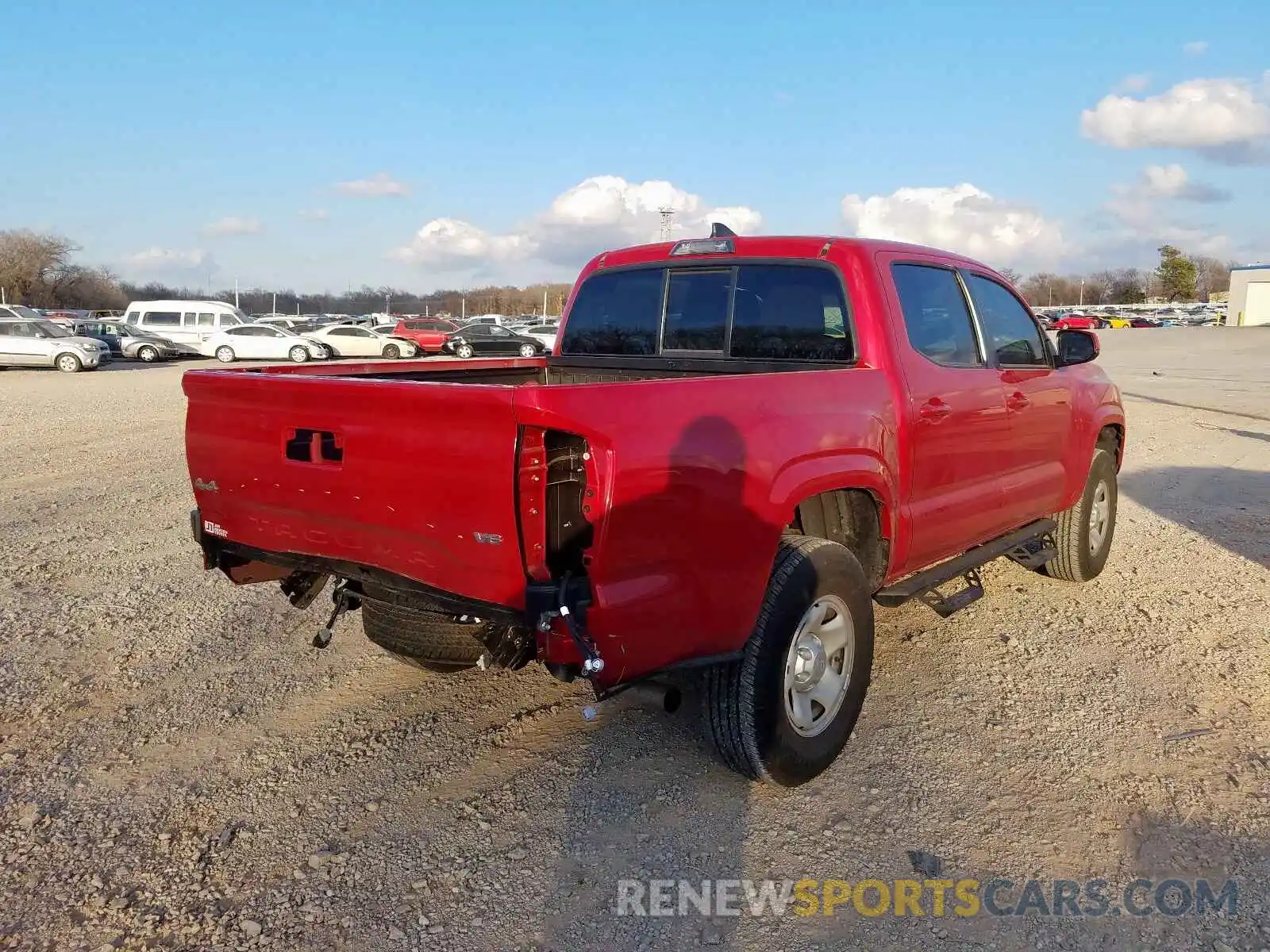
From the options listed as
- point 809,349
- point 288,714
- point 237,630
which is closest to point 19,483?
point 237,630

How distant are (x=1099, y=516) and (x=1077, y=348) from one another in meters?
1.51

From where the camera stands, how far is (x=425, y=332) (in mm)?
41688

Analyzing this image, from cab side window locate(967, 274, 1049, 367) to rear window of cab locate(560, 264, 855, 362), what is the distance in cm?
110

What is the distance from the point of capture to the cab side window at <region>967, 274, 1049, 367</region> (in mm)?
5004

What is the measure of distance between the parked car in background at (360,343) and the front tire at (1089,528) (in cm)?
3476

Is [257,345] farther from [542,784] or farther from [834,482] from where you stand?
[834,482]

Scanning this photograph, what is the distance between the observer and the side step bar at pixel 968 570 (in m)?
4.36

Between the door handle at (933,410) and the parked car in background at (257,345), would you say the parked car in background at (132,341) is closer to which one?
the parked car in background at (257,345)

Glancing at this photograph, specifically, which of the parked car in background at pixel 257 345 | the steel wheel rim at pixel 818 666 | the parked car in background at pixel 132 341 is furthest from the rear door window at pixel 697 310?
the parked car in background at pixel 132 341

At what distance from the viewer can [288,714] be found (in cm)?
417

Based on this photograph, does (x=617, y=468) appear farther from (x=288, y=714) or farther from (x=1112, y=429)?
(x=1112, y=429)

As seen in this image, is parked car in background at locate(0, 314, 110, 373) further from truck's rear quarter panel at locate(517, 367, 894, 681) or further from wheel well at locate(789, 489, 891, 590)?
truck's rear quarter panel at locate(517, 367, 894, 681)

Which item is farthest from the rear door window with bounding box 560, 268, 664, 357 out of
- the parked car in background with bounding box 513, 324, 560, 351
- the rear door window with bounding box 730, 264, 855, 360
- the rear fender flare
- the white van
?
the white van

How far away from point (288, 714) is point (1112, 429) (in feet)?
18.0
